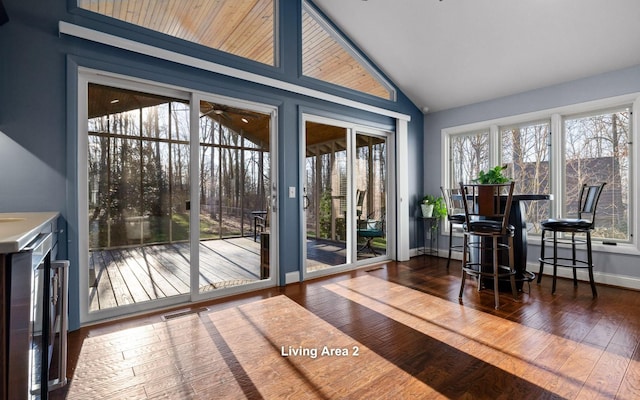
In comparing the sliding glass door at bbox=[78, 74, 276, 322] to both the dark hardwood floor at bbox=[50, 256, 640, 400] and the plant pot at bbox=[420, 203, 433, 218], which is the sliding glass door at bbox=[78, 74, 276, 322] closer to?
the dark hardwood floor at bbox=[50, 256, 640, 400]

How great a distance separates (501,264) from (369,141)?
2480 mm

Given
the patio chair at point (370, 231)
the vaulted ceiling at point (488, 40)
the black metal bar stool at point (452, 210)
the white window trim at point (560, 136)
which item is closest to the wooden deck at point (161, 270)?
the patio chair at point (370, 231)

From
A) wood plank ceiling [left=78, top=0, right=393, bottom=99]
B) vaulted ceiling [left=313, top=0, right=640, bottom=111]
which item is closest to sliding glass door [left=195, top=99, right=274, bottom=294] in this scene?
wood plank ceiling [left=78, top=0, right=393, bottom=99]

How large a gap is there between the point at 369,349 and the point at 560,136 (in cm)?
390

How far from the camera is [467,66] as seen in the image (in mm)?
4266

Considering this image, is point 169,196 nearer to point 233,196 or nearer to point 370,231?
point 233,196

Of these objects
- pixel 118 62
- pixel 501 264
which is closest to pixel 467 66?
pixel 501 264

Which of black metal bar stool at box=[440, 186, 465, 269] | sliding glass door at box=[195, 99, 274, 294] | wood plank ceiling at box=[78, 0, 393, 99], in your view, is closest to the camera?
wood plank ceiling at box=[78, 0, 393, 99]

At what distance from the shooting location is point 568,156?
13.4ft

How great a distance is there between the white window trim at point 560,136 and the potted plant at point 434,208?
1.22 feet

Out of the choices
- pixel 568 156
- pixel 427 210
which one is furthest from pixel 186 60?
pixel 568 156

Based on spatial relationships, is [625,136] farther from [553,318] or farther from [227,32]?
[227,32]

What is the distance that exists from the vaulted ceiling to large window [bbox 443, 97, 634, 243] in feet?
1.62

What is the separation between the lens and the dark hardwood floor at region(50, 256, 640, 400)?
1725 millimetres
